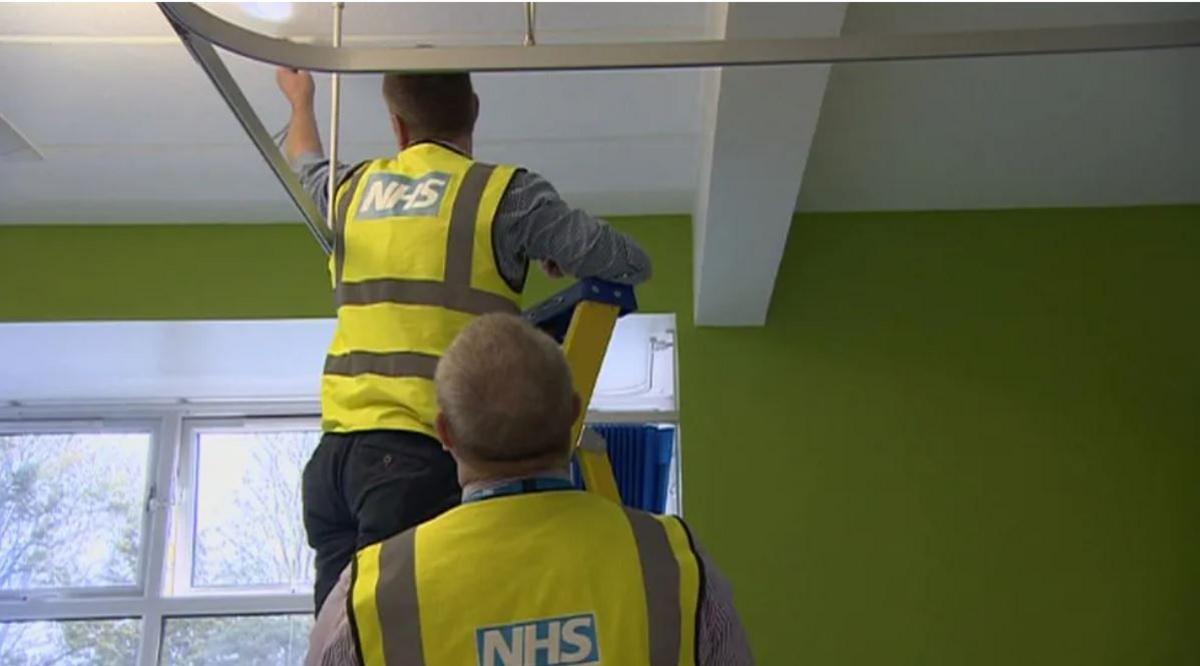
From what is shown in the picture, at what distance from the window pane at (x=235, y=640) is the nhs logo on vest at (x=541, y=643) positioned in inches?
107

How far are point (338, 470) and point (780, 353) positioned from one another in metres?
1.88

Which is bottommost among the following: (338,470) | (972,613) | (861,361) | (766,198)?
(972,613)

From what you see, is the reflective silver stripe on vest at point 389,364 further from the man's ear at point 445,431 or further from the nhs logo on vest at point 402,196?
the man's ear at point 445,431

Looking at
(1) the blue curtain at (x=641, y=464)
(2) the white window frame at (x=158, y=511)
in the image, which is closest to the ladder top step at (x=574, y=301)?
(1) the blue curtain at (x=641, y=464)

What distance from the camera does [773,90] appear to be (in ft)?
Answer: 6.85

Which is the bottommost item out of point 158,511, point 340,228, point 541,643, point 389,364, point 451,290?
point 541,643

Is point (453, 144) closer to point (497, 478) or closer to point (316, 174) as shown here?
point (316, 174)

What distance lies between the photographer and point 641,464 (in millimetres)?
2592

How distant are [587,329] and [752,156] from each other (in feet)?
2.93

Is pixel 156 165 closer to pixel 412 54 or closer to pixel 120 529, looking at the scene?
pixel 120 529

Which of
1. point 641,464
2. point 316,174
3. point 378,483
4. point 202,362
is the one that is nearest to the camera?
point 378,483

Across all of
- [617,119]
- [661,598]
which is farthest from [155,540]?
[661,598]

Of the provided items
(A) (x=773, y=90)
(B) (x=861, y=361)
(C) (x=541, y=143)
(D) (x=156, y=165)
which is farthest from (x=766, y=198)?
(D) (x=156, y=165)

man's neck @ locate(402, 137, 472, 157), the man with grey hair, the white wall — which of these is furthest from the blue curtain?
the man with grey hair
